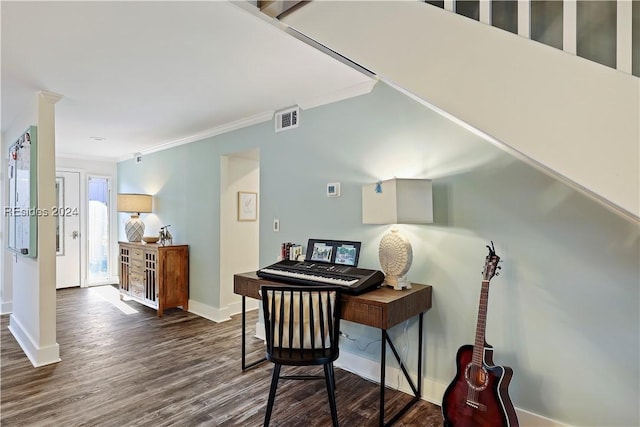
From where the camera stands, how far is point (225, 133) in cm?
406

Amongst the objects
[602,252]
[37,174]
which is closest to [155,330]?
[37,174]

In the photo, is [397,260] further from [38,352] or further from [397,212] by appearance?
[38,352]

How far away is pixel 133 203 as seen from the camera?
5012 mm

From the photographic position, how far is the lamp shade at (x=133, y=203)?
16.3 ft

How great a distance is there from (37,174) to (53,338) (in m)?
1.45

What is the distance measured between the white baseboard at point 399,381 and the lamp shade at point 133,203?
3.84 metres

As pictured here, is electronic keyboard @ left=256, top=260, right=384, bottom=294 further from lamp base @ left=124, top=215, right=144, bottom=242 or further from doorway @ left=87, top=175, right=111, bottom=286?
doorway @ left=87, top=175, right=111, bottom=286

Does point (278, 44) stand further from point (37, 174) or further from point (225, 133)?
point (37, 174)

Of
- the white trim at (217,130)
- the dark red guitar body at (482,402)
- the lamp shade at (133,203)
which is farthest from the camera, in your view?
the lamp shade at (133,203)

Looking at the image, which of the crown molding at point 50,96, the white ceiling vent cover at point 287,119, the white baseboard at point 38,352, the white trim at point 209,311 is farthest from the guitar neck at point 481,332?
the crown molding at point 50,96

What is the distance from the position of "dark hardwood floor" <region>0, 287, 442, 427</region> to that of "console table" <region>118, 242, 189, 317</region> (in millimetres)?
697

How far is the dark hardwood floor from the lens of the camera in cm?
215

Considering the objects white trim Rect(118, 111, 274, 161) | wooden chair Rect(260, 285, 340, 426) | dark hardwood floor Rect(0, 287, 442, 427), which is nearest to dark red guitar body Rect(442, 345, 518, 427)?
dark hardwood floor Rect(0, 287, 442, 427)

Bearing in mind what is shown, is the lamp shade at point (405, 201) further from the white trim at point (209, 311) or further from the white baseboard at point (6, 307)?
the white baseboard at point (6, 307)
